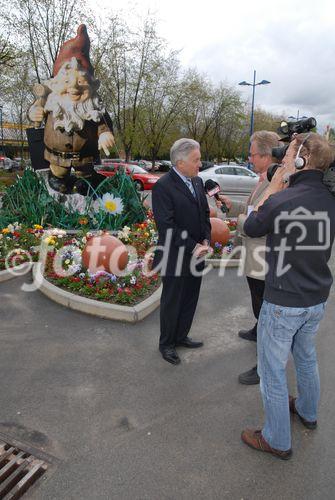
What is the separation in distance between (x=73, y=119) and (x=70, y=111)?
16 centimetres

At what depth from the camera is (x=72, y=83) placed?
795 centimetres

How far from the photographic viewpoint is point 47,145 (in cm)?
834

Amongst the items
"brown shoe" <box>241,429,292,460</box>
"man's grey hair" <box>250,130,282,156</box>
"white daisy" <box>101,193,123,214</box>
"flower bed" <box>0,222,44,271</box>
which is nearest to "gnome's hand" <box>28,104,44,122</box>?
"white daisy" <box>101,193,123,214</box>

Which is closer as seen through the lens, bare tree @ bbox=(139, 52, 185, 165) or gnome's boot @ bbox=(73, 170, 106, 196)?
gnome's boot @ bbox=(73, 170, 106, 196)

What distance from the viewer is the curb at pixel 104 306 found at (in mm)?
4570

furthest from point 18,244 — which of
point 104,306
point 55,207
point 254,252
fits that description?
point 254,252

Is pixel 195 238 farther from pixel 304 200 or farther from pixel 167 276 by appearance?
pixel 304 200

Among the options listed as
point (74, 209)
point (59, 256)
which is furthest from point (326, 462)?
point (74, 209)

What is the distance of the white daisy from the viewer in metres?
7.59

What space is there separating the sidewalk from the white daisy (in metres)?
3.28

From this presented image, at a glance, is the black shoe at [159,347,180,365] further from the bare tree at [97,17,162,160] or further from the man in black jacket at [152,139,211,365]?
the bare tree at [97,17,162,160]

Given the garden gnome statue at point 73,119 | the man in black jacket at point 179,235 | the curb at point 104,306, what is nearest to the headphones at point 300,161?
the man in black jacket at point 179,235

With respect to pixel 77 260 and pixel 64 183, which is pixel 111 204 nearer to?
pixel 64 183

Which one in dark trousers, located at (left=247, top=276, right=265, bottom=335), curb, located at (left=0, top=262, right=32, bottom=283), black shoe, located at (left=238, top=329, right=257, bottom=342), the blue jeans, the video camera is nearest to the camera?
the blue jeans
